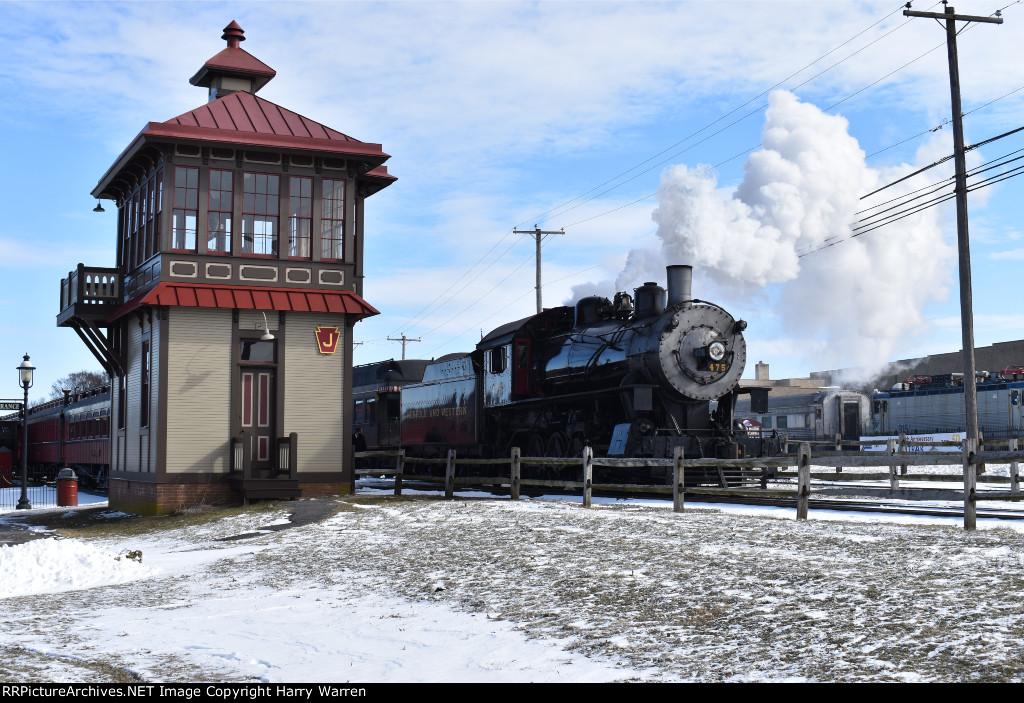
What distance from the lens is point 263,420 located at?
20.6 metres

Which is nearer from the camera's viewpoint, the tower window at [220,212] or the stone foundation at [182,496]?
the stone foundation at [182,496]

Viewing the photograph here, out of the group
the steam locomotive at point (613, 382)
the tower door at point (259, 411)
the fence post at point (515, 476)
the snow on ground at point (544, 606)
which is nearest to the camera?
the snow on ground at point (544, 606)

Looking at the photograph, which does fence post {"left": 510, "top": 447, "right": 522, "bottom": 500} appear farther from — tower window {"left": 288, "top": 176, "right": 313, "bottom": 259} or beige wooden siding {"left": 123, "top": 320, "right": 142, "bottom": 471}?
beige wooden siding {"left": 123, "top": 320, "right": 142, "bottom": 471}

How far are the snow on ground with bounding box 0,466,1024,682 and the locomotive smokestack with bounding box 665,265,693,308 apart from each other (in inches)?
355

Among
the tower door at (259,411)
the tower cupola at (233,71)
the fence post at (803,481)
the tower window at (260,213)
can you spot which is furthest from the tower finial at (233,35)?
the fence post at (803,481)

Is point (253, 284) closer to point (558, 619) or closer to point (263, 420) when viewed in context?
point (263, 420)

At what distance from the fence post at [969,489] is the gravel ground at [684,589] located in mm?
379

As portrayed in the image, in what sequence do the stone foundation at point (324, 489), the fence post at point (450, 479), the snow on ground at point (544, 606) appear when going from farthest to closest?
the stone foundation at point (324, 489) < the fence post at point (450, 479) < the snow on ground at point (544, 606)

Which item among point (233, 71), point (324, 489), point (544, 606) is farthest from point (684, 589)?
point (233, 71)

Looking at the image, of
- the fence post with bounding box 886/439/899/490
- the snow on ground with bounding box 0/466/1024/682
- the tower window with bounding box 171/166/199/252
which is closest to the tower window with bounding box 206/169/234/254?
the tower window with bounding box 171/166/199/252

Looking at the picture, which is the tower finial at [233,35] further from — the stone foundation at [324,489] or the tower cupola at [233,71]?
the stone foundation at [324,489]

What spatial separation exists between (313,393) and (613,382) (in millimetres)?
6275

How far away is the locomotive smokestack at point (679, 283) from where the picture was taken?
2208cm
